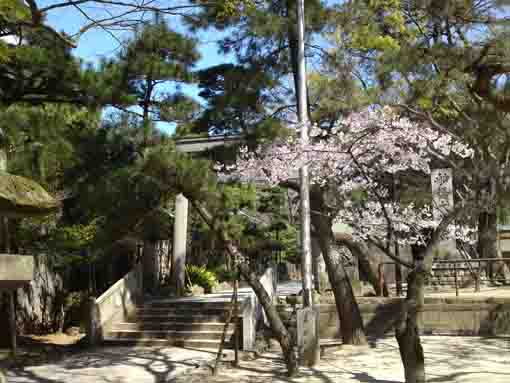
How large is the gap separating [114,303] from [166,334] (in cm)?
194

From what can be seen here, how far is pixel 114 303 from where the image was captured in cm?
1341

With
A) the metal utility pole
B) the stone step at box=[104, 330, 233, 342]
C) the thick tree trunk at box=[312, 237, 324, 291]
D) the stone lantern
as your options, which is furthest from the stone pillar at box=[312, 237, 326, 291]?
the stone lantern

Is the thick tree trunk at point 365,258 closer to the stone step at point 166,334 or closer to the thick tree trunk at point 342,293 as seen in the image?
the thick tree trunk at point 342,293

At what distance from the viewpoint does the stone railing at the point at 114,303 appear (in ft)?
40.4

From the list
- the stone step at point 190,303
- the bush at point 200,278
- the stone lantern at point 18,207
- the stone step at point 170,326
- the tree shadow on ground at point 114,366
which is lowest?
the tree shadow on ground at point 114,366

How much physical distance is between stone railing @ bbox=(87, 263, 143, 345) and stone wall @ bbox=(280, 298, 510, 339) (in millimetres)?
4163

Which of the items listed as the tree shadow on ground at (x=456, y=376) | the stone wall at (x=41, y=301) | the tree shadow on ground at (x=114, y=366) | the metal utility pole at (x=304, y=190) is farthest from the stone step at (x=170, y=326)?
the tree shadow on ground at (x=456, y=376)

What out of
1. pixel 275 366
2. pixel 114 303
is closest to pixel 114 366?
pixel 275 366

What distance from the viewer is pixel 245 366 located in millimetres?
9586

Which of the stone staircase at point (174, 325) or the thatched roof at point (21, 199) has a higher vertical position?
the thatched roof at point (21, 199)

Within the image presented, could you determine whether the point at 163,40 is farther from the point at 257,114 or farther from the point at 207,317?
the point at 207,317

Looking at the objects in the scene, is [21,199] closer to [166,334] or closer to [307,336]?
[307,336]

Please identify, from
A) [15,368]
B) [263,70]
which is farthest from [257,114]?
[15,368]

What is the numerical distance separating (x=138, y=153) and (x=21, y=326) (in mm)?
6404
